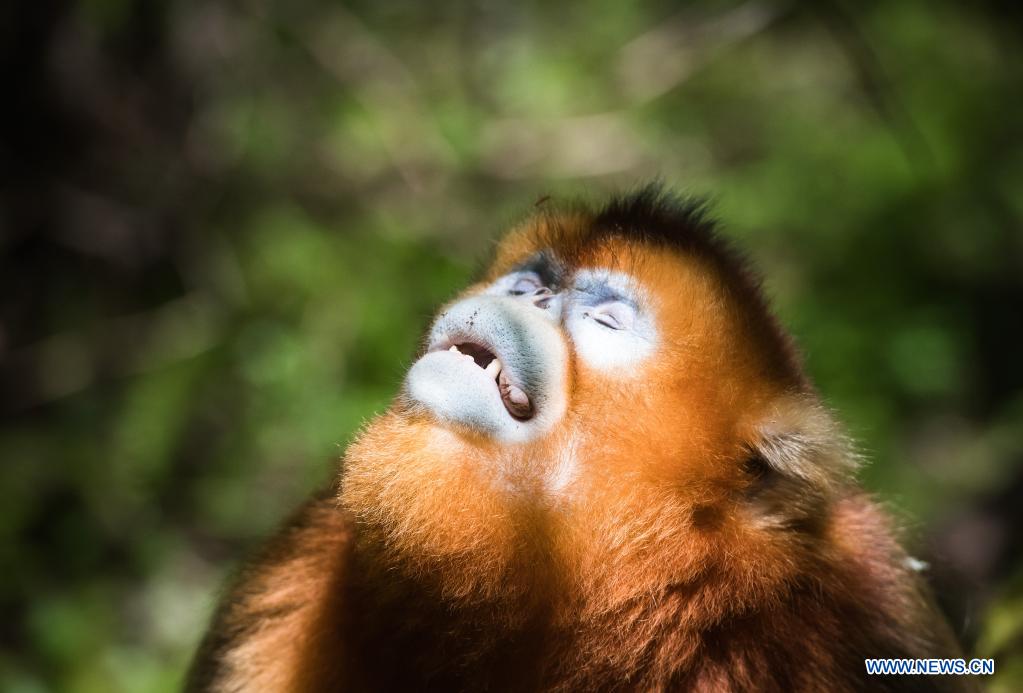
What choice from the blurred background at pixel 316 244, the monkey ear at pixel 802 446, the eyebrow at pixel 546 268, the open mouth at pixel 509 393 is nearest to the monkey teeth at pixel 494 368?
the open mouth at pixel 509 393

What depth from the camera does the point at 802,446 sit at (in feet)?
5.35

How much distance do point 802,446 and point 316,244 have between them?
118 inches

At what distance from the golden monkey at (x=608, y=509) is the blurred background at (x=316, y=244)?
1.69m

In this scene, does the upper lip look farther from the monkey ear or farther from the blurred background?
the blurred background

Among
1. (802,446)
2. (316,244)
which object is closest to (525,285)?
(802,446)

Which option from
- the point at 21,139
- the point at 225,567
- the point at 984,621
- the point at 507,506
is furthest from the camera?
the point at 21,139

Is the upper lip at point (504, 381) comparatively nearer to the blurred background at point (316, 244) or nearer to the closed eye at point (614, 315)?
the closed eye at point (614, 315)

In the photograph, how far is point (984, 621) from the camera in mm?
2258

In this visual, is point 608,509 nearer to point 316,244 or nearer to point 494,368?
point 494,368

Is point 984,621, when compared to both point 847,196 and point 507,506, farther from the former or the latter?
point 847,196

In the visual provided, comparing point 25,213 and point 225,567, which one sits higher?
point 25,213

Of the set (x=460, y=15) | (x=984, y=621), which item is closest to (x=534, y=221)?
(x=984, y=621)

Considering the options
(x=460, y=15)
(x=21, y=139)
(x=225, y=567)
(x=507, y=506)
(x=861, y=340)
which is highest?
(x=460, y=15)

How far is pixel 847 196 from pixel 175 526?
132 inches
